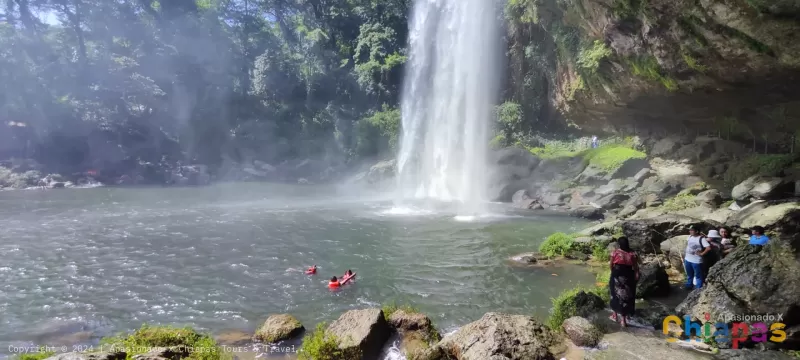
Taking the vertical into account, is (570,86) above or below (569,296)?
above

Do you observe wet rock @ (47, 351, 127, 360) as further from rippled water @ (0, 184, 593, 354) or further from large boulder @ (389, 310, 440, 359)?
large boulder @ (389, 310, 440, 359)

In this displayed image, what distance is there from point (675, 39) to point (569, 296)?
445 inches

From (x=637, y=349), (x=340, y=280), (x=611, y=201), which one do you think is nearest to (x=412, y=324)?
(x=637, y=349)

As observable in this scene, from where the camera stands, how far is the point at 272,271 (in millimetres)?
13406

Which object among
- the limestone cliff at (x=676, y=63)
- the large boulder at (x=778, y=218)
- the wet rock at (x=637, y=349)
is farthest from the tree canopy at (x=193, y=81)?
the wet rock at (x=637, y=349)

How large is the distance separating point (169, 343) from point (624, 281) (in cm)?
731

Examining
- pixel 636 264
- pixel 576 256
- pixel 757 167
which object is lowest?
pixel 576 256

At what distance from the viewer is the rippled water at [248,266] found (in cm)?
997

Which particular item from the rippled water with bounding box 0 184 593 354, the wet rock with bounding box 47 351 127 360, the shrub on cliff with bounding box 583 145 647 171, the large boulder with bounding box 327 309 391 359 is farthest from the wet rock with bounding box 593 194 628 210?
the wet rock with bounding box 47 351 127 360

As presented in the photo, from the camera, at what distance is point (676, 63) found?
16.5 meters

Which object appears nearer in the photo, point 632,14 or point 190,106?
point 632,14

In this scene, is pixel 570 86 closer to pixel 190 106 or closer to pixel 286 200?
pixel 286 200

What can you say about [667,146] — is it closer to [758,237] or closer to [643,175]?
[643,175]

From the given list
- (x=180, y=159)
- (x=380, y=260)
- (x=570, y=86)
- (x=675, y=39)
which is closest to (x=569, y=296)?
(x=380, y=260)
